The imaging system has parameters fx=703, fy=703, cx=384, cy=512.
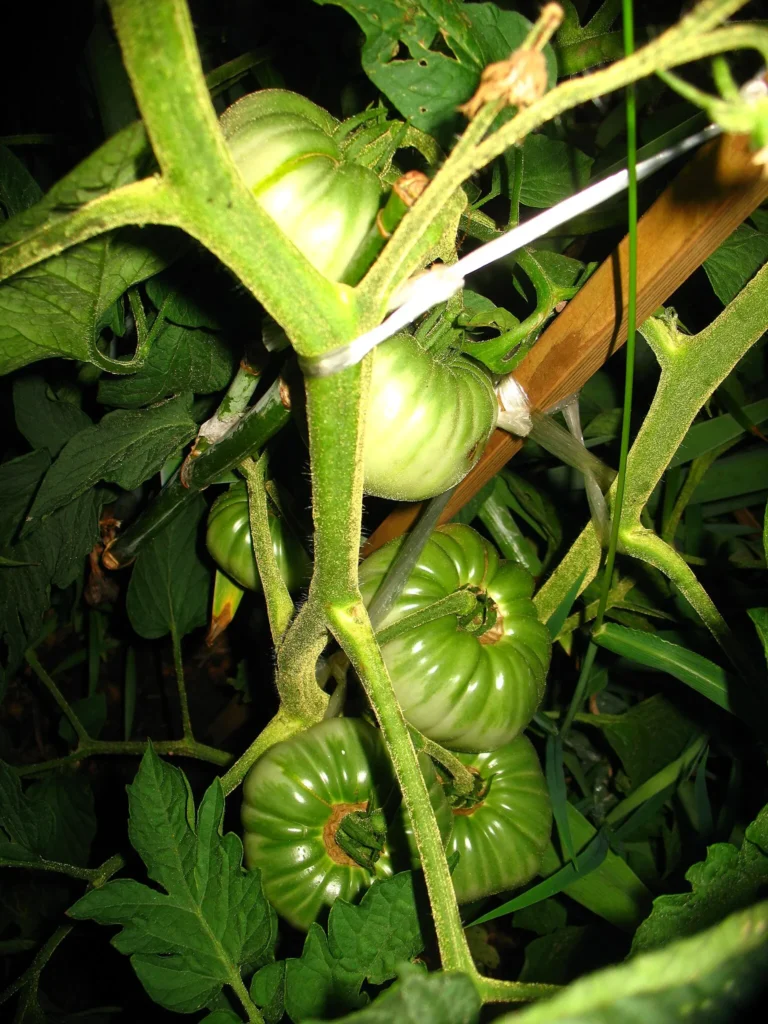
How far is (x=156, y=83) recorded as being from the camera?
0.29 m

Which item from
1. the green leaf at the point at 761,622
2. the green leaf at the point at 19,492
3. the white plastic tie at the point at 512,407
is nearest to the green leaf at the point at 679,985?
the green leaf at the point at 761,622

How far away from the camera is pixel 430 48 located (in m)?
0.48

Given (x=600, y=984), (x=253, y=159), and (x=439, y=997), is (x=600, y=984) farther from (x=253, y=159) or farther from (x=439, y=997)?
(x=253, y=159)

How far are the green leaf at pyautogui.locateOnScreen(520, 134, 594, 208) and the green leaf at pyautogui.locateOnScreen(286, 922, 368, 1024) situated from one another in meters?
0.67

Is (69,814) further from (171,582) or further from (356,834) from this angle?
(356,834)

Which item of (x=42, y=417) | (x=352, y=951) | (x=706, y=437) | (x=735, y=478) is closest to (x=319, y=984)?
(x=352, y=951)

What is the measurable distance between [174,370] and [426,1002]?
677 millimetres

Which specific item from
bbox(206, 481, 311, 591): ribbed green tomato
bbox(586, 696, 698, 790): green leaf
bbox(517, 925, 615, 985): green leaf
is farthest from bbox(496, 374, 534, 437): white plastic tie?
bbox(517, 925, 615, 985): green leaf

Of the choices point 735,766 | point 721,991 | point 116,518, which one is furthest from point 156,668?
point 721,991

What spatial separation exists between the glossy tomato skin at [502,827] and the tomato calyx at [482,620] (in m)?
0.18

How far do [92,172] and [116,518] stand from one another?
2.64ft

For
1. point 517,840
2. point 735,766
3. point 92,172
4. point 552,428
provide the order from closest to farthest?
point 92,172 → point 552,428 → point 517,840 → point 735,766

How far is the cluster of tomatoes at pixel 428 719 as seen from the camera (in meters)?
0.54

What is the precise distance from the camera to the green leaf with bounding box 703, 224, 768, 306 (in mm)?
681
